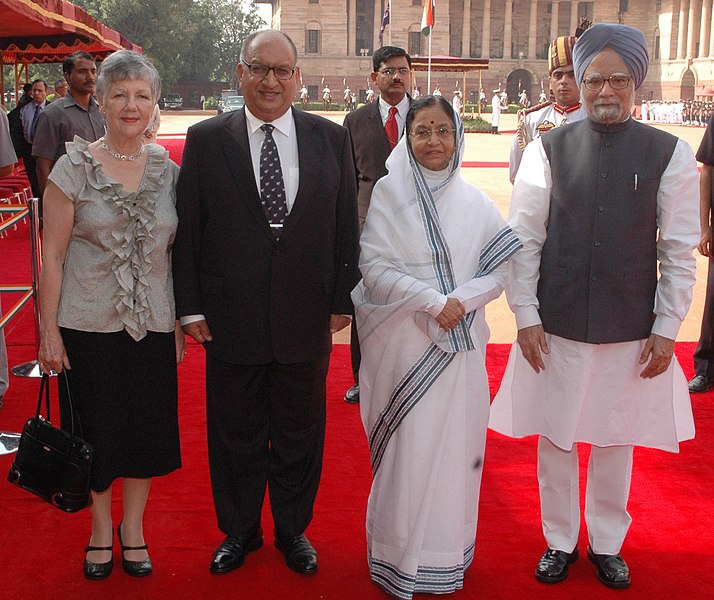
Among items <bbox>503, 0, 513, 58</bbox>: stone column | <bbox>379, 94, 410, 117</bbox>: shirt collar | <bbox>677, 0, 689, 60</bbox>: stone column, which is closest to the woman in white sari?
<bbox>379, 94, 410, 117</bbox>: shirt collar

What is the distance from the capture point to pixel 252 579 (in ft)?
Answer: 10.5

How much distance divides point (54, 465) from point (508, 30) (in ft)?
243

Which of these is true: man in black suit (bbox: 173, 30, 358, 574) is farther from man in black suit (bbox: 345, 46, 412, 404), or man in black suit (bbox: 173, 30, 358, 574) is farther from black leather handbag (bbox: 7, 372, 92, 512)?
man in black suit (bbox: 345, 46, 412, 404)

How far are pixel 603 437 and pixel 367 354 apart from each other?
2.95 ft

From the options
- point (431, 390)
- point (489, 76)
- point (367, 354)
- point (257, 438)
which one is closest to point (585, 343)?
point (431, 390)

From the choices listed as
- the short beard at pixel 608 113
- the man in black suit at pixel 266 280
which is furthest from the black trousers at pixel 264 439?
the short beard at pixel 608 113

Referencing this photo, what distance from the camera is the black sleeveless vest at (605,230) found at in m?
3.02

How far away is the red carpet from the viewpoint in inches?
123

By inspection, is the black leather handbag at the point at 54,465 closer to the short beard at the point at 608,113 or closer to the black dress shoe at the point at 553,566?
the black dress shoe at the point at 553,566

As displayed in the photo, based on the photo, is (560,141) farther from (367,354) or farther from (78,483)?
(78,483)

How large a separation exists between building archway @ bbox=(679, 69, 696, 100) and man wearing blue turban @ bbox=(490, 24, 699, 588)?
219ft

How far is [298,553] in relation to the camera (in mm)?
3271

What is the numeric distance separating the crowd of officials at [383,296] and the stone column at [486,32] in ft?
237

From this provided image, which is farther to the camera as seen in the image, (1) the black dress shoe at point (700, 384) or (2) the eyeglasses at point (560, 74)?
(1) the black dress shoe at point (700, 384)
